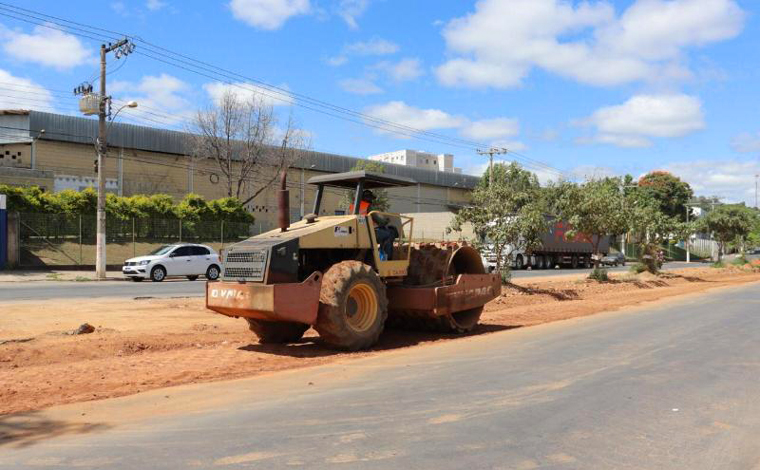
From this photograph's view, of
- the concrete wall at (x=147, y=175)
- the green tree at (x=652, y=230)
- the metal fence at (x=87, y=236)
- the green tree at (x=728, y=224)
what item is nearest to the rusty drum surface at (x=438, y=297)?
the green tree at (x=652, y=230)

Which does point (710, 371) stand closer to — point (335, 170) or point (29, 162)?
point (29, 162)

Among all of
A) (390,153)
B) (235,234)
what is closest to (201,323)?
(235,234)

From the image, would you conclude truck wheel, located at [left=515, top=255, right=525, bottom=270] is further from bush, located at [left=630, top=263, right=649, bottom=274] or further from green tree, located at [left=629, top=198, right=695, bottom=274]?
green tree, located at [left=629, top=198, right=695, bottom=274]

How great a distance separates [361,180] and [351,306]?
6.95ft

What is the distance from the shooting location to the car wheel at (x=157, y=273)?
26172 mm

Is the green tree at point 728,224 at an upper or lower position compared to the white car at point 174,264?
upper

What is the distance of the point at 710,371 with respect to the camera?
8320mm

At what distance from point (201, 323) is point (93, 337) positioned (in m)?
2.75

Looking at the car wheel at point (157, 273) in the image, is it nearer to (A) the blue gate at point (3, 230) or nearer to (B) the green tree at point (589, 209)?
(A) the blue gate at point (3, 230)

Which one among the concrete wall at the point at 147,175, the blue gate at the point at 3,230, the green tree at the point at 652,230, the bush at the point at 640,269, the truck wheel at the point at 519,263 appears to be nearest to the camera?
the green tree at the point at 652,230

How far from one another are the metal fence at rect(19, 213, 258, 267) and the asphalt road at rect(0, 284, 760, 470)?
27199 mm

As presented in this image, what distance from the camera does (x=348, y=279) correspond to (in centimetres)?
916

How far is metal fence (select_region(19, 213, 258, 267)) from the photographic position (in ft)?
104

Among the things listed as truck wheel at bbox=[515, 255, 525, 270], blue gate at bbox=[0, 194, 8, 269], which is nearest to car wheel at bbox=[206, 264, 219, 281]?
blue gate at bbox=[0, 194, 8, 269]
